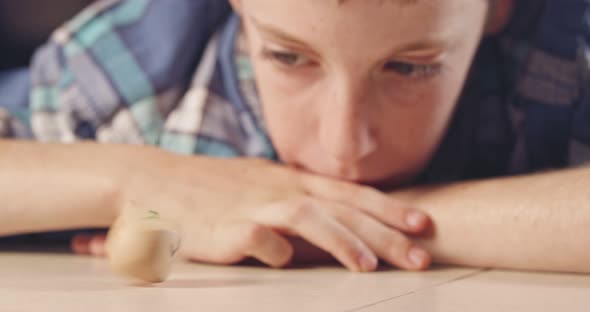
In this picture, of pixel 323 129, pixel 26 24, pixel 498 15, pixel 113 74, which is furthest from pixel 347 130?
pixel 26 24

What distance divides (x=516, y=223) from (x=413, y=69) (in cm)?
17

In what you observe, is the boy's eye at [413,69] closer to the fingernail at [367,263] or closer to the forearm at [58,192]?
the fingernail at [367,263]

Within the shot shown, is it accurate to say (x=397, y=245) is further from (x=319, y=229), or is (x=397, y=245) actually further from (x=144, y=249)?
(x=144, y=249)

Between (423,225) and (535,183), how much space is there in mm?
108

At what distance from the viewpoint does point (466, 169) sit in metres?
0.97

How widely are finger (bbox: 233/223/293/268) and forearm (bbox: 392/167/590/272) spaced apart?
13cm

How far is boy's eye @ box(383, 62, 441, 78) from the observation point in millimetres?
741

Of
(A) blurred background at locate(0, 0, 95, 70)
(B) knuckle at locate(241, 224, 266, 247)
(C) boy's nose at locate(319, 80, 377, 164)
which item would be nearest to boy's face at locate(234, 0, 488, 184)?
(C) boy's nose at locate(319, 80, 377, 164)

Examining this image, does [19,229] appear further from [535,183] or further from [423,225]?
[535,183]

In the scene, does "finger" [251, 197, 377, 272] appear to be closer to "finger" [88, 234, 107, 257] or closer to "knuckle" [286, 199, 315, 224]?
"knuckle" [286, 199, 315, 224]

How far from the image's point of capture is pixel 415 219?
747mm

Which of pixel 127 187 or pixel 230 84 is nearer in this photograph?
pixel 127 187

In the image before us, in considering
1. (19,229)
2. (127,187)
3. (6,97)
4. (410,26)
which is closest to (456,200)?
(410,26)

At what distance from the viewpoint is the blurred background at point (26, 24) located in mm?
1175
